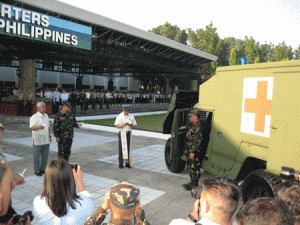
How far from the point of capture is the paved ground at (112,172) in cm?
521

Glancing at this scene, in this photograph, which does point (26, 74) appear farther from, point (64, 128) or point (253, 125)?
point (253, 125)

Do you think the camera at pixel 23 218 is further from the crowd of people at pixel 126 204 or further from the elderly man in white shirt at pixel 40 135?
the elderly man in white shirt at pixel 40 135

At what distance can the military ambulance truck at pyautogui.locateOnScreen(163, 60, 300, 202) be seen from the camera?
4250mm

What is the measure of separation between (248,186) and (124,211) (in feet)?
11.3

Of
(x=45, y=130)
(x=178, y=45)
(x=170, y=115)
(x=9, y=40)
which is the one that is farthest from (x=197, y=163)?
(x=178, y=45)

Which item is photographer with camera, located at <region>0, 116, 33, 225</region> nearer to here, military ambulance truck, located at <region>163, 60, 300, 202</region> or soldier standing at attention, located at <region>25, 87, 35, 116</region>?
military ambulance truck, located at <region>163, 60, 300, 202</region>

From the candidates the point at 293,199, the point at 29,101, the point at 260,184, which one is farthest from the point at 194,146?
the point at 29,101

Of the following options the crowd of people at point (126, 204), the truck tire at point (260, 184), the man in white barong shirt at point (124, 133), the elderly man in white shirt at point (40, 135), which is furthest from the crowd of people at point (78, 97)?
the crowd of people at point (126, 204)

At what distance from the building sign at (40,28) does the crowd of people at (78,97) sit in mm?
4776

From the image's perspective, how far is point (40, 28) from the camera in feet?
54.8

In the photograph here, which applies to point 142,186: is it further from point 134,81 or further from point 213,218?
point 134,81

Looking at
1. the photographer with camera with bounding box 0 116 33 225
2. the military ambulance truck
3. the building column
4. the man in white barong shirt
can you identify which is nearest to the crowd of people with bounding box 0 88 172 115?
the building column

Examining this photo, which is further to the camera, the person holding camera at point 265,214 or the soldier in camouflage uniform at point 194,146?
the soldier in camouflage uniform at point 194,146

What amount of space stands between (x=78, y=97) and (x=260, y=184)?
21640 mm
